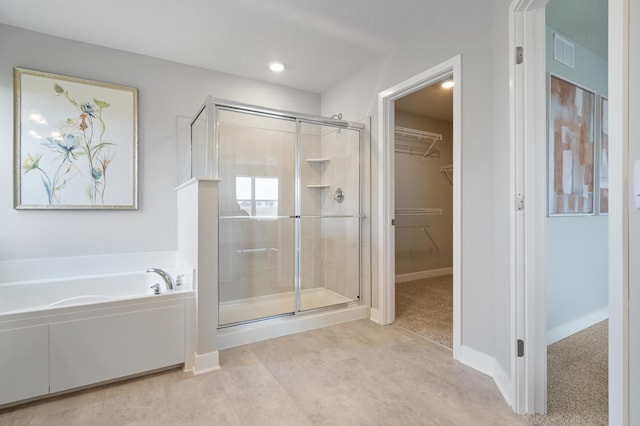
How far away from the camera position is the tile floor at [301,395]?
1.53m

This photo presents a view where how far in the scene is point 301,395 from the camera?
173 cm

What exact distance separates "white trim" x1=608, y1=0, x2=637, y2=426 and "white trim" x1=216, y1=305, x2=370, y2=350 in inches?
84.8

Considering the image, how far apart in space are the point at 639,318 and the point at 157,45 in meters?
3.40

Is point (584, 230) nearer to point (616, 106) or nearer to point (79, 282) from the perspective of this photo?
point (616, 106)

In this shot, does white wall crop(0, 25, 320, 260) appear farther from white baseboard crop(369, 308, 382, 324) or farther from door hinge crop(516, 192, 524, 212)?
door hinge crop(516, 192, 524, 212)

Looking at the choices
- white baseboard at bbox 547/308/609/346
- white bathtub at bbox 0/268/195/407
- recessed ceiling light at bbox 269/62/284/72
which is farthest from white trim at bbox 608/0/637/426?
recessed ceiling light at bbox 269/62/284/72

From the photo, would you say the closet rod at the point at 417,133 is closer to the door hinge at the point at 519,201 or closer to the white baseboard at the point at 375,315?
the white baseboard at the point at 375,315

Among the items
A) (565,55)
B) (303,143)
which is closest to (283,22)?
(303,143)

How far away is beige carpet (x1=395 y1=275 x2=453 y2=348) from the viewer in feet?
8.59

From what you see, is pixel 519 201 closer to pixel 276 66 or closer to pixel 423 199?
pixel 276 66

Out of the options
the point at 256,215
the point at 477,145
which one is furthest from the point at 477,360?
the point at 256,215

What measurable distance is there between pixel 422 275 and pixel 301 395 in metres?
3.40

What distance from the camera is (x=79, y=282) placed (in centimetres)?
248

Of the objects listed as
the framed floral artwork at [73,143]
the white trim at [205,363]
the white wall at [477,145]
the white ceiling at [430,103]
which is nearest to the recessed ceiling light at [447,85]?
the white ceiling at [430,103]
